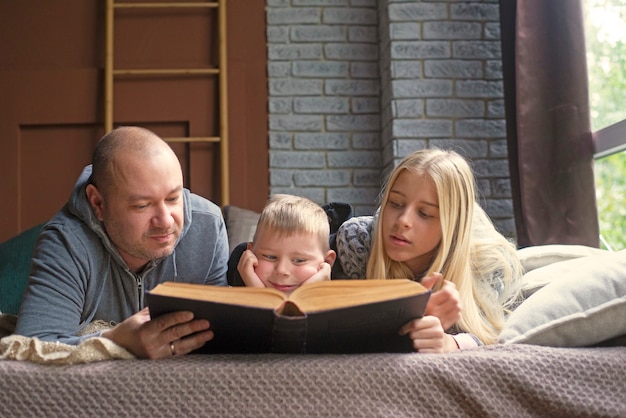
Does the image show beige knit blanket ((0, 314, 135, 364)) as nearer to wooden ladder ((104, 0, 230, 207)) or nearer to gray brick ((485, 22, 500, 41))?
wooden ladder ((104, 0, 230, 207))

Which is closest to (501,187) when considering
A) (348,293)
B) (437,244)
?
(437,244)

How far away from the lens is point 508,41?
331cm

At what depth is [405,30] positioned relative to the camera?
352 centimetres

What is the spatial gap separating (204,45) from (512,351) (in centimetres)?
277

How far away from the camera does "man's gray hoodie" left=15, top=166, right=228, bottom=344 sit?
1.54 meters

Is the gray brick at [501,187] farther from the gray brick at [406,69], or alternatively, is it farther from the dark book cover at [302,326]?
the dark book cover at [302,326]

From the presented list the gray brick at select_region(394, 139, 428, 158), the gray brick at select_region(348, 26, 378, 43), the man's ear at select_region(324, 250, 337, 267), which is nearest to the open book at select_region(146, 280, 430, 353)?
the man's ear at select_region(324, 250, 337, 267)

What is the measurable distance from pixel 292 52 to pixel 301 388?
2702mm

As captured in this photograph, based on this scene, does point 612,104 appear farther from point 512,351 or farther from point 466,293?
point 512,351

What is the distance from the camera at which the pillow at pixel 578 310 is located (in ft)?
4.50

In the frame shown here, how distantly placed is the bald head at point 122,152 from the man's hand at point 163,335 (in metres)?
0.47

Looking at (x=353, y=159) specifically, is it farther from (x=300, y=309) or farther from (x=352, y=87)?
(x=300, y=309)

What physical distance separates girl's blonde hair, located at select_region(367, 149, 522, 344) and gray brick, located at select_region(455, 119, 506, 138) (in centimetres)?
163

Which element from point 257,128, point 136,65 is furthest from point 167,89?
point 257,128
